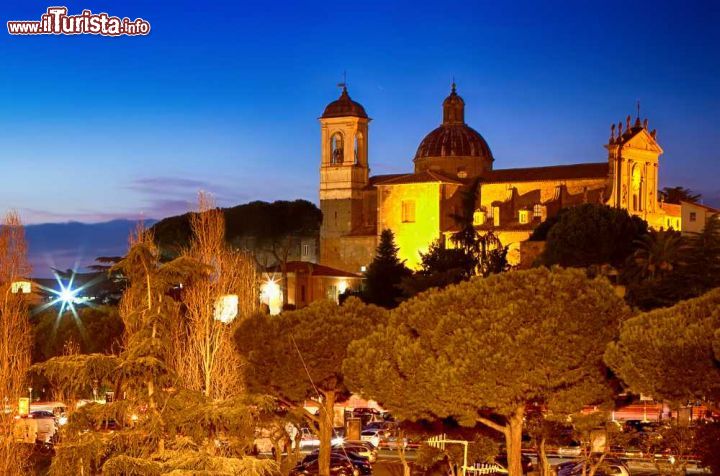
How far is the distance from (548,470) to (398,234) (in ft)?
157

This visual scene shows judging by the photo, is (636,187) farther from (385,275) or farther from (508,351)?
(508,351)

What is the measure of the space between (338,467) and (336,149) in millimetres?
50569

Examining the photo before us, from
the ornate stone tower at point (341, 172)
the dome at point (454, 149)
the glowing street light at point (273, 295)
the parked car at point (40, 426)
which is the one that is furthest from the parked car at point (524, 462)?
the dome at point (454, 149)

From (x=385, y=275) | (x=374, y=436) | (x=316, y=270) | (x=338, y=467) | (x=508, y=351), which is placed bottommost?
(x=338, y=467)

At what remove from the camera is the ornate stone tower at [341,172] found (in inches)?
2842

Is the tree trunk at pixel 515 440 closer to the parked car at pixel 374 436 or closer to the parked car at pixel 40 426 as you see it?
the parked car at pixel 40 426

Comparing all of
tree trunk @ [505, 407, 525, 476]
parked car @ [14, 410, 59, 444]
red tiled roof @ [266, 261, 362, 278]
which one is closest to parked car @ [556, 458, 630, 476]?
tree trunk @ [505, 407, 525, 476]

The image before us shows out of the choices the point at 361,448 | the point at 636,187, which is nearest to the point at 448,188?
the point at 636,187

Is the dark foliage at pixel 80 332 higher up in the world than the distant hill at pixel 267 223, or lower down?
lower down

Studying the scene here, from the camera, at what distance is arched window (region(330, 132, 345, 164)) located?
240 feet

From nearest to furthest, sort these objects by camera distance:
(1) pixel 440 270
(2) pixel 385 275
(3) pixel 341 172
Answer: (1) pixel 440 270
(2) pixel 385 275
(3) pixel 341 172

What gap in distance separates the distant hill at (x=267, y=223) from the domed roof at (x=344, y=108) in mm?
7402

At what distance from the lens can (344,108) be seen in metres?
73.6

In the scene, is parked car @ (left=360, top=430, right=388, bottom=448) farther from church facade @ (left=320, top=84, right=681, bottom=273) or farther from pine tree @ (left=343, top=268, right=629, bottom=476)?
church facade @ (left=320, top=84, right=681, bottom=273)
